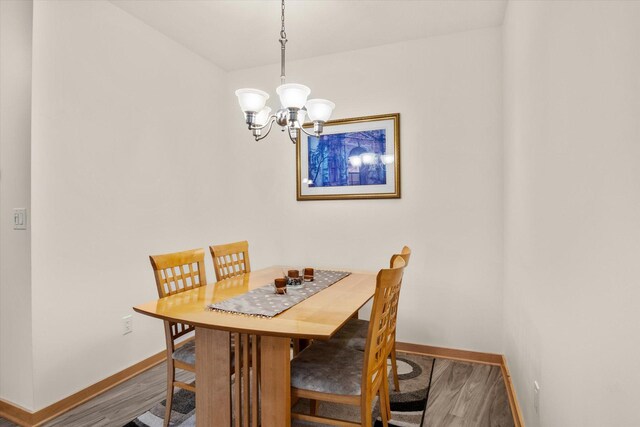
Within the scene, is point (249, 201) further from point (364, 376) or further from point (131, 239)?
point (364, 376)

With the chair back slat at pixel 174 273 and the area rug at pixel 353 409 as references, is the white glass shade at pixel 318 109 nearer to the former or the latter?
the chair back slat at pixel 174 273

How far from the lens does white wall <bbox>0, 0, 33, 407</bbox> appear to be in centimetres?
210

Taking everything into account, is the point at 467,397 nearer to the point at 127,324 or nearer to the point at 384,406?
the point at 384,406

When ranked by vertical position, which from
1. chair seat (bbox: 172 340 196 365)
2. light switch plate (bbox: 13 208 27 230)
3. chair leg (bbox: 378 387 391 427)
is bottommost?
chair leg (bbox: 378 387 391 427)

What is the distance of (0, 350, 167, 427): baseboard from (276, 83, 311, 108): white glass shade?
2.20 m

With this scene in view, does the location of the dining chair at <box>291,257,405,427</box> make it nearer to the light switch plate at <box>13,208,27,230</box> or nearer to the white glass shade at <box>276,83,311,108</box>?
the white glass shade at <box>276,83,311,108</box>

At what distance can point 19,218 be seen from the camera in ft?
6.95

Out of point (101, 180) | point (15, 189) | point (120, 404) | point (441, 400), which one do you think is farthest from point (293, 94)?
point (120, 404)

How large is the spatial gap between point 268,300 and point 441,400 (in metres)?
1.33

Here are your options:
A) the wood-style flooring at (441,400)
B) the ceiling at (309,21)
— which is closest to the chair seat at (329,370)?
the wood-style flooring at (441,400)

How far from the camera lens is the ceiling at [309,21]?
252 cm

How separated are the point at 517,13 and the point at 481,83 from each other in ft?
2.45

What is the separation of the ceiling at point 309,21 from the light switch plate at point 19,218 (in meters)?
1.56

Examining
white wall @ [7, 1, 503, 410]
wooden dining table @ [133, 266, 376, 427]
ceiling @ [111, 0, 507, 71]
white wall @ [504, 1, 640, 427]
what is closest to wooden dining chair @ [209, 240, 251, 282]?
wooden dining table @ [133, 266, 376, 427]
